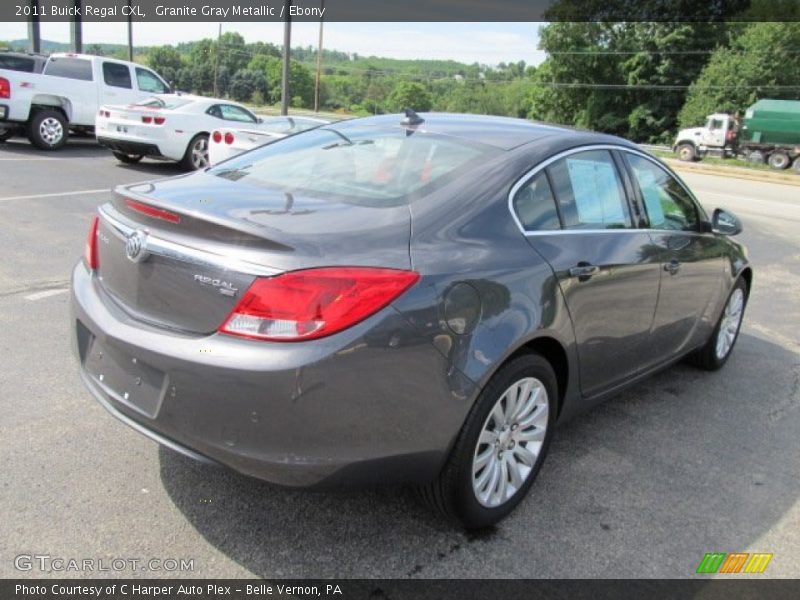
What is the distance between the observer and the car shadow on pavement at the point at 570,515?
2635mm

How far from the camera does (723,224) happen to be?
4496mm

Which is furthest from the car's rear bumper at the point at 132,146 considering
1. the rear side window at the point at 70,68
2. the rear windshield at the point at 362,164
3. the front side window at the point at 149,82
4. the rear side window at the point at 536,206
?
the rear side window at the point at 536,206

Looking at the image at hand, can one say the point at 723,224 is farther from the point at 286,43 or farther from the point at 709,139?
the point at 709,139

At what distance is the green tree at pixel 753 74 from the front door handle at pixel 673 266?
53.7 meters

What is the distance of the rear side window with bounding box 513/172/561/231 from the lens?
2938mm

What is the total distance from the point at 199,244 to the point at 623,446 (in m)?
2.45

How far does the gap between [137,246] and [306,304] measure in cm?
78

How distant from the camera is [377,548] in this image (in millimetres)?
2680

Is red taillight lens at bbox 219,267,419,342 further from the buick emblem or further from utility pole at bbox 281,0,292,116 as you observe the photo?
utility pole at bbox 281,0,292,116

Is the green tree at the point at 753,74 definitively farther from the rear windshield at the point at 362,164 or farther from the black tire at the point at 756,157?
the rear windshield at the point at 362,164

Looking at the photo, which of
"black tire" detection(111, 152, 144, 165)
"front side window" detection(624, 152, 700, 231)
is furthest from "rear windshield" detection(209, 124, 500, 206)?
"black tire" detection(111, 152, 144, 165)

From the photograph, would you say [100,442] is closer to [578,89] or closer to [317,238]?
[317,238]

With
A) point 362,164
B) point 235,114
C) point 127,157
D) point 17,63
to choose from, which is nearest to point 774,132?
point 235,114

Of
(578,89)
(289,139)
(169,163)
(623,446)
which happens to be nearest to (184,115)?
(169,163)
